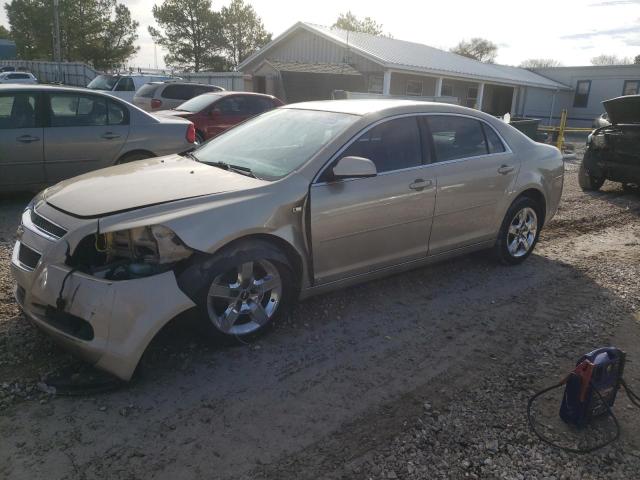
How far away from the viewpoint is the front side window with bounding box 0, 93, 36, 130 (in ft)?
20.8

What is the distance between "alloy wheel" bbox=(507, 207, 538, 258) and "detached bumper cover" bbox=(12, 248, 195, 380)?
3.59 m

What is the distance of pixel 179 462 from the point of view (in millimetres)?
2471

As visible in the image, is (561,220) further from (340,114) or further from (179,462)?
(179,462)

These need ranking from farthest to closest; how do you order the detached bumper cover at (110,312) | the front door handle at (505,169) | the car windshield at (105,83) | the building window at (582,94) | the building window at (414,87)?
the building window at (582,94) < the building window at (414,87) < the car windshield at (105,83) < the front door handle at (505,169) < the detached bumper cover at (110,312)

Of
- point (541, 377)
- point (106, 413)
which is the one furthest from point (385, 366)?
point (106, 413)

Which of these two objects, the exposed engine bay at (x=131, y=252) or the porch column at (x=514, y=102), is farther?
the porch column at (x=514, y=102)

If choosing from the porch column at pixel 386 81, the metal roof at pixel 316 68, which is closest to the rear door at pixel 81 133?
the metal roof at pixel 316 68

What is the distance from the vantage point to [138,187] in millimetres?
3434

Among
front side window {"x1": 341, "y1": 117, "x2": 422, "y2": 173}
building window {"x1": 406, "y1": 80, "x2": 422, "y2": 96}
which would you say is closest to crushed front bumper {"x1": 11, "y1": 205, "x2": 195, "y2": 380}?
front side window {"x1": 341, "y1": 117, "x2": 422, "y2": 173}

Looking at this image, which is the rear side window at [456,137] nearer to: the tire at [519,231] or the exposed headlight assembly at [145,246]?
the tire at [519,231]

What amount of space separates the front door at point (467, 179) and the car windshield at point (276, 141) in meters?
0.93

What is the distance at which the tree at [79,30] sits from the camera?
49156 mm

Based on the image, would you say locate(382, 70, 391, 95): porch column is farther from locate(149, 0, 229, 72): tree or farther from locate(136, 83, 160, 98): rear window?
locate(149, 0, 229, 72): tree

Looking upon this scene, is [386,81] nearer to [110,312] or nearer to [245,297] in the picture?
[245,297]
